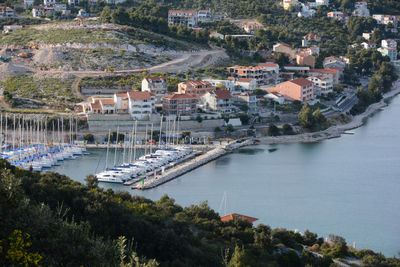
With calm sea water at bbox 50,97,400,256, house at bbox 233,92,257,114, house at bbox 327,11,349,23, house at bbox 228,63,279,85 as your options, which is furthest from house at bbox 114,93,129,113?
house at bbox 327,11,349,23

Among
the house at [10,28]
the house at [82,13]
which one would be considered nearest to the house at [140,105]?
the house at [10,28]

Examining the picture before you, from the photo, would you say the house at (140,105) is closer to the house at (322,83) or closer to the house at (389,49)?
the house at (322,83)

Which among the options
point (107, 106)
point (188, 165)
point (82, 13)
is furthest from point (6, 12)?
point (188, 165)

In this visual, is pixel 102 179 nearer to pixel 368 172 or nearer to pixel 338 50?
pixel 368 172

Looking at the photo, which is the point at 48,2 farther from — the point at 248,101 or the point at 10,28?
the point at 248,101

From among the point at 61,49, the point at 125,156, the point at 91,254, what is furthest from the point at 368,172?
the point at 61,49
